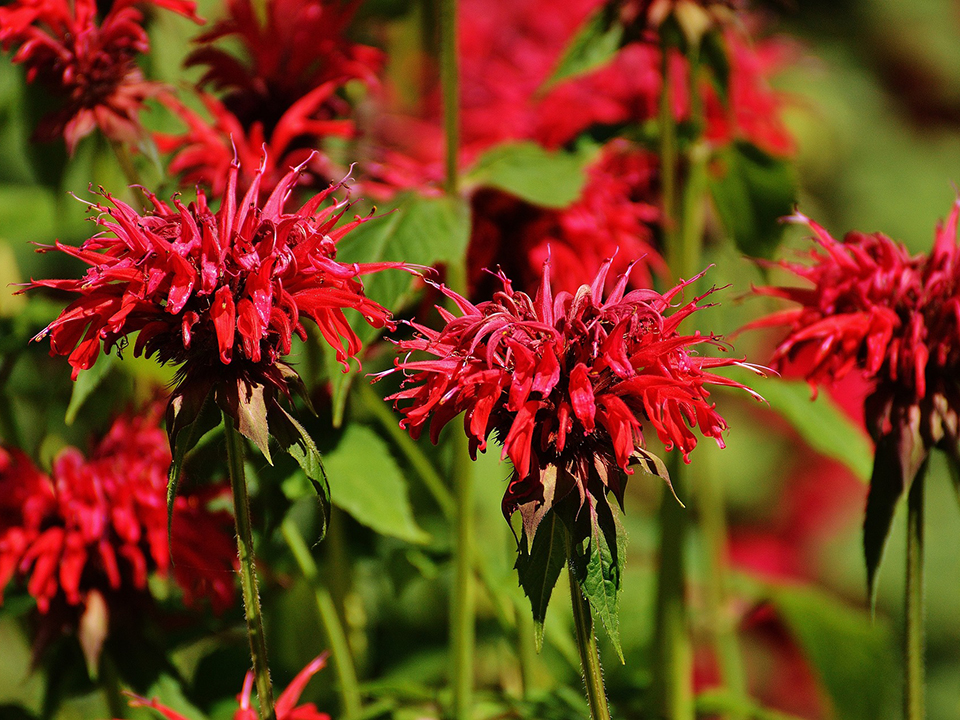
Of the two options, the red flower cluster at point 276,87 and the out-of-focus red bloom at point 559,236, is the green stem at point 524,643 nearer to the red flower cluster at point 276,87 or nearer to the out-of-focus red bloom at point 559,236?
the out-of-focus red bloom at point 559,236

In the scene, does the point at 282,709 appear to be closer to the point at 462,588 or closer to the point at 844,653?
the point at 462,588

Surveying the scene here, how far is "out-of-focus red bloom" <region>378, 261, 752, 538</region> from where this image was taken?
16.8 inches

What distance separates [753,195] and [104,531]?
52 centimetres

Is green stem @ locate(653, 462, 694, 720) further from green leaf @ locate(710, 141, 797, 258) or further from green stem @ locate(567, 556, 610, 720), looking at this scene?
green stem @ locate(567, 556, 610, 720)

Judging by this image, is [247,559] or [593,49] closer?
[247,559]

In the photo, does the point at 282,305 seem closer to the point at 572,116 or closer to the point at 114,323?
the point at 114,323

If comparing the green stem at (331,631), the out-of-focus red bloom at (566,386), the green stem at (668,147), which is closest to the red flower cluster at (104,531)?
the green stem at (331,631)

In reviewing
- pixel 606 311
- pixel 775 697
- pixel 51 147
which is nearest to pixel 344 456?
pixel 606 311

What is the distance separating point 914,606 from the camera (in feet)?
1.77

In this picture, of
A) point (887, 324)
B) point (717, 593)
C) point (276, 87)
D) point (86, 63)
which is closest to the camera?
point (887, 324)

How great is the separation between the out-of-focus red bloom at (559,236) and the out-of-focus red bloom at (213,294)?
11.6 inches

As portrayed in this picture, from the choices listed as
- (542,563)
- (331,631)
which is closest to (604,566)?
(542,563)

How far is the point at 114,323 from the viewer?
1.43ft

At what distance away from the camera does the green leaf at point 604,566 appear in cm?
41
